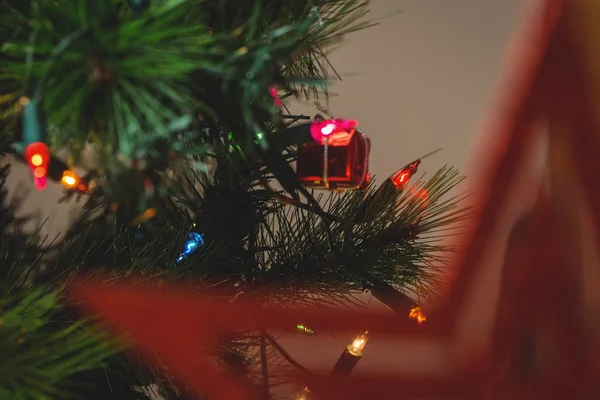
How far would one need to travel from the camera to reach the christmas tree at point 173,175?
200mm

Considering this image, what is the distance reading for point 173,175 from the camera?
0.78 ft

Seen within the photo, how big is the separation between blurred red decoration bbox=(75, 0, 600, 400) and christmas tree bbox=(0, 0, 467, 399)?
0.02 m

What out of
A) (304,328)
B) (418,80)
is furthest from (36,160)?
(418,80)

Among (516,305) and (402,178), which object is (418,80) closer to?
(402,178)

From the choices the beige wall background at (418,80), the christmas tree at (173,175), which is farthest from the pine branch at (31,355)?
the beige wall background at (418,80)

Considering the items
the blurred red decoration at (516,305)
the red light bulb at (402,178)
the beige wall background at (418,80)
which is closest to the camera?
the blurred red decoration at (516,305)

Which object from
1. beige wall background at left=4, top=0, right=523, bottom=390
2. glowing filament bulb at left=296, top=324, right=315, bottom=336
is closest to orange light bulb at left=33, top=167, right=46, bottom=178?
glowing filament bulb at left=296, top=324, right=315, bottom=336

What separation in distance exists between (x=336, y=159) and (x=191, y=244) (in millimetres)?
124

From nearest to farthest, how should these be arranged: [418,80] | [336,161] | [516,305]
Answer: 1. [516,305]
2. [336,161]
3. [418,80]

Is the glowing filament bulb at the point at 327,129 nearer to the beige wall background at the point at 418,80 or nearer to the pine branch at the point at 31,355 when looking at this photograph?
the pine branch at the point at 31,355

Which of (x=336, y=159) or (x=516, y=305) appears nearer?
(x=516, y=305)

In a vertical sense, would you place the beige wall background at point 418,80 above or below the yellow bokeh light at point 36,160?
above

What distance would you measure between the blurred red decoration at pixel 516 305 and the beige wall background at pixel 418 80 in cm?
41

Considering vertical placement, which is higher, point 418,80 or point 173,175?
point 418,80
